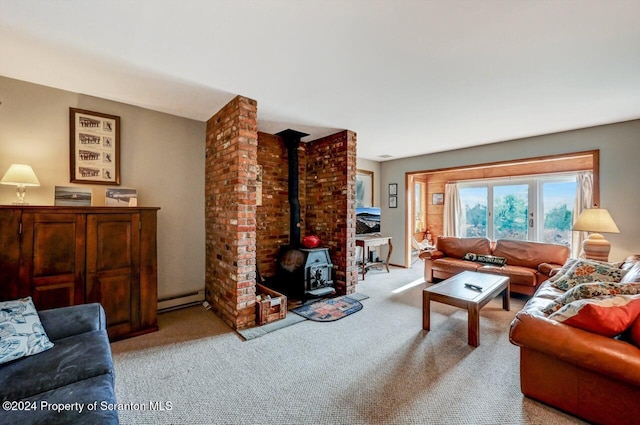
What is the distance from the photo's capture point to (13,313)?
1571 mm

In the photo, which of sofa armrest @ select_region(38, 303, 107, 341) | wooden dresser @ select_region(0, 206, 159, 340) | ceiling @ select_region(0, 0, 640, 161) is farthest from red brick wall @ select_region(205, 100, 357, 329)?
sofa armrest @ select_region(38, 303, 107, 341)

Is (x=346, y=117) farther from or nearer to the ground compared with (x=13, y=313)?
farther from the ground

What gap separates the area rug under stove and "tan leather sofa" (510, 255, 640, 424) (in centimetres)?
179

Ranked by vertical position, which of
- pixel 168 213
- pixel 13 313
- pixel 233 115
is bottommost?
pixel 13 313

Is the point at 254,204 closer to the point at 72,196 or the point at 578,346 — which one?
the point at 72,196

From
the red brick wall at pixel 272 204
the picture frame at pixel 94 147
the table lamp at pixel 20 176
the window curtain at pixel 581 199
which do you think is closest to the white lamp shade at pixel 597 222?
the window curtain at pixel 581 199

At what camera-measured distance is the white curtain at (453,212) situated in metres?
6.74

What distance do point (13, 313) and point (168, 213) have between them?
1811 millimetres

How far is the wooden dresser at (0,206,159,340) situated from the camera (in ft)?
6.90

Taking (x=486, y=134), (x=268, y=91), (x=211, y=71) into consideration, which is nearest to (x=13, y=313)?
(x=211, y=71)

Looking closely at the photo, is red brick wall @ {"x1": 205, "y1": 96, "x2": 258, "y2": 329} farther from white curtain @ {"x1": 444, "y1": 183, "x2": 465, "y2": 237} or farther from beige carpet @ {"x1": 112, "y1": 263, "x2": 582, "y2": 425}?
white curtain @ {"x1": 444, "y1": 183, "x2": 465, "y2": 237}

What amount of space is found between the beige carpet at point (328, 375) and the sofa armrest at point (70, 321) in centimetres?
49

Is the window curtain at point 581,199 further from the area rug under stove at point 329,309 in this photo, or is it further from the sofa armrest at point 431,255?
the area rug under stove at point 329,309

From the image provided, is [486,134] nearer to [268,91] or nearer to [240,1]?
[268,91]
